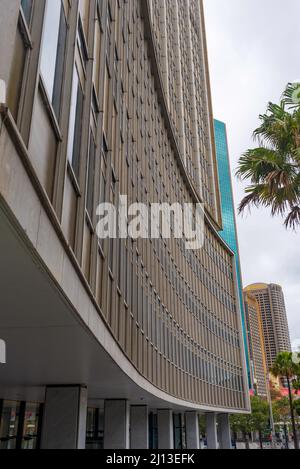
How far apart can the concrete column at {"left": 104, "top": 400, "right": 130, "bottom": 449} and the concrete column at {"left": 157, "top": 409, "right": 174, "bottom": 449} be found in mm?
11413

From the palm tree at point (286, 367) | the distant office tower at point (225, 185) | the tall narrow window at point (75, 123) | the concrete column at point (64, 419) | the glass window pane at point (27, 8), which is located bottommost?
the concrete column at point (64, 419)

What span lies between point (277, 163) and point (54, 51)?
7805 mm

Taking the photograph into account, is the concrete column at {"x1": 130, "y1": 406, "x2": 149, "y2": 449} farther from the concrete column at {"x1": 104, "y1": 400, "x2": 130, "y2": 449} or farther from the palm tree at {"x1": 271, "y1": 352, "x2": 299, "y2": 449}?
the palm tree at {"x1": 271, "y1": 352, "x2": 299, "y2": 449}

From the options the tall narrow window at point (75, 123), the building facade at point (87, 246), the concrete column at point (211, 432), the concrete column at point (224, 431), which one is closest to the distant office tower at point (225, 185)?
the concrete column at point (224, 431)

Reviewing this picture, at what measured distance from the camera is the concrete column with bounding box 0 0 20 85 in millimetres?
4031

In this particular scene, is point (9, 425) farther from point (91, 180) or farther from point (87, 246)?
point (91, 180)

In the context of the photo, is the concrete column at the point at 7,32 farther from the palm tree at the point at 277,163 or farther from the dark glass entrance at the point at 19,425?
the dark glass entrance at the point at 19,425

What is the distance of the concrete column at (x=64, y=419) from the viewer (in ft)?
37.1

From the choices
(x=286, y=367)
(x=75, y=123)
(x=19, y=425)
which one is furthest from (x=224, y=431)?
(x=75, y=123)

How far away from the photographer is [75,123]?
26.2 ft

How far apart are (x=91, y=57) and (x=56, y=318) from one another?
19.2ft

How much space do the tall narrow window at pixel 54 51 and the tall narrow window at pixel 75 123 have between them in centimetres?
85

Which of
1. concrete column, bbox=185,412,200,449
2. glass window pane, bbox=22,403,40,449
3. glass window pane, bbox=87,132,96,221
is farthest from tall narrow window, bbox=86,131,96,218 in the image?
concrete column, bbox=185,412,200,449
